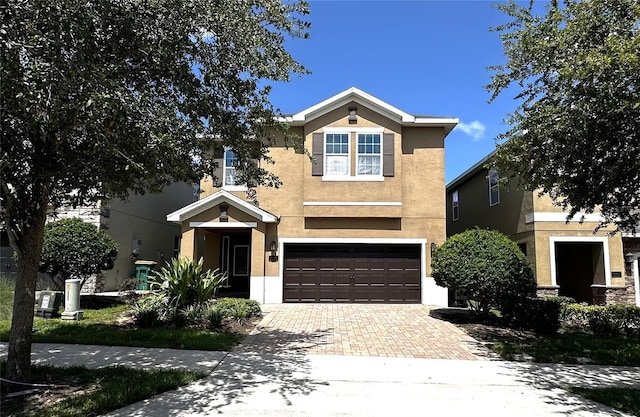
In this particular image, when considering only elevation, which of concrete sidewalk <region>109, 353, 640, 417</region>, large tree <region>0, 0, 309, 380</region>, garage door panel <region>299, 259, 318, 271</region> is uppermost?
large tree <region>0, 0, 309, 380</region>

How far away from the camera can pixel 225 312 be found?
11.4m

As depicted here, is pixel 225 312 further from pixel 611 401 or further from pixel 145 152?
pixel 611 401

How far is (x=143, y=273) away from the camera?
1791 centimetres

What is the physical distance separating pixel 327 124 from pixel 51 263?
10.2 meters

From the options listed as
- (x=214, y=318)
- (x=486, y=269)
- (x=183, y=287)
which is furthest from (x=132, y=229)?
(x=486, y=269)

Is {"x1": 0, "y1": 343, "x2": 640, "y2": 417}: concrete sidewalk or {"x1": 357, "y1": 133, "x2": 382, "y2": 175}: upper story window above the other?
{"x1": 357, "y1": 133, "x2": 382, "y2": 175}: upper story window

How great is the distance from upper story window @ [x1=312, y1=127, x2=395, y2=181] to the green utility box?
7776mm

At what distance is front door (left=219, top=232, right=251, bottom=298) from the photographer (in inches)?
763

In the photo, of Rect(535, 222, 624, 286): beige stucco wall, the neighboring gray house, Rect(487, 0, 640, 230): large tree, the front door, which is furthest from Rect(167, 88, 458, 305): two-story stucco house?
Rect(487, 0, 640, 230): large tree

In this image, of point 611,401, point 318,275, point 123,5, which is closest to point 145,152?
point 123,5

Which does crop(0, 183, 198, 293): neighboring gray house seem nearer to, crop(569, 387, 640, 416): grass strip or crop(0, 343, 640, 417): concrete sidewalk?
crop(0, 343, 640, 417): concrete sidewalk

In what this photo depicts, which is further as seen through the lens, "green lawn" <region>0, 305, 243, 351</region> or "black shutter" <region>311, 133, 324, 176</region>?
"black shutter" <region>311, 133, 324, 176</region>

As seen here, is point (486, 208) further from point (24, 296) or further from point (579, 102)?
point (24, 296)

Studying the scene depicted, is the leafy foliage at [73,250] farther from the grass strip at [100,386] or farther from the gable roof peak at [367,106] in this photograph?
the gable roof peak at [367,106]
